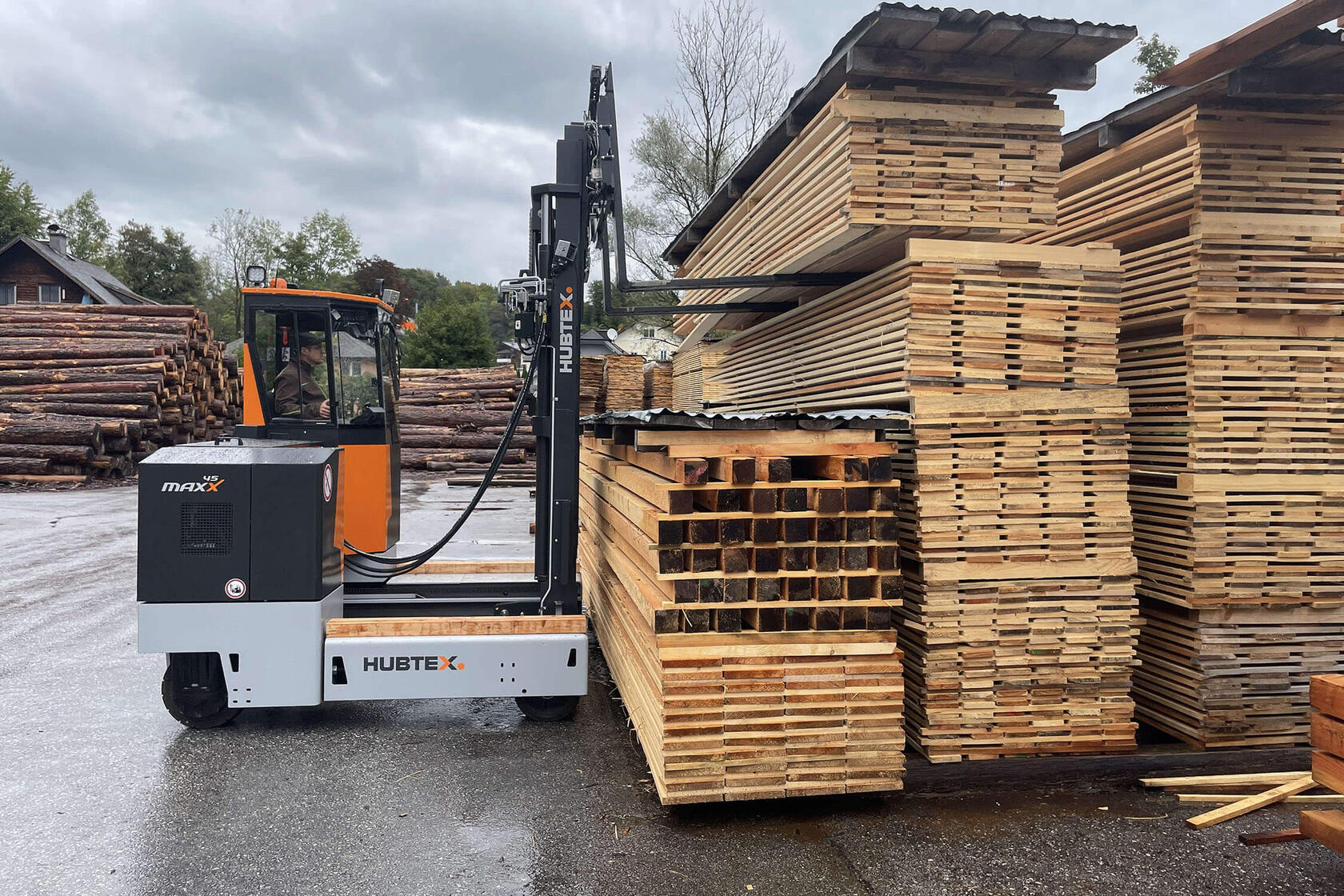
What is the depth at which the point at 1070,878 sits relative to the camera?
3.89 metres

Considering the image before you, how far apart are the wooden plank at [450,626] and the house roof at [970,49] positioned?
3806mm

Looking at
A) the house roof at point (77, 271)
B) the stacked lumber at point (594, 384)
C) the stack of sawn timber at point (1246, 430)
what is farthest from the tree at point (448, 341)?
the stack of sawn timber at point (1246, 430)

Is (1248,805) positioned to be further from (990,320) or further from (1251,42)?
(1251,42)

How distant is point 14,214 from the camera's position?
4903 cm

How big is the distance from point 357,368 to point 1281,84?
7.59 meters

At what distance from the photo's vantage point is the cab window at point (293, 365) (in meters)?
8.02

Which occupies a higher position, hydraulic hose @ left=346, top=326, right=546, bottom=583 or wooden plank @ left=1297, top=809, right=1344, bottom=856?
hydraulic hose @ left=346, top=326, right=546, bottom=583

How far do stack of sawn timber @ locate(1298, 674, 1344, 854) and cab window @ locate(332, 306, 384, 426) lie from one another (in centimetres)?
751

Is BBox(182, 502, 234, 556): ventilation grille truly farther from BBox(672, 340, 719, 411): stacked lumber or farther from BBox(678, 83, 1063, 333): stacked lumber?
BBox(672, 340, 719, 411): stacked lumber

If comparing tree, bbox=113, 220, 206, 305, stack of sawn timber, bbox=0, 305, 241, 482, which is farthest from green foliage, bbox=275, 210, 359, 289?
stack of sawn timber, bbox=0, 305, 241, 482

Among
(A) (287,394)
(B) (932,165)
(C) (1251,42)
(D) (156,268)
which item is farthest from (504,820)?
(D) (156,268)

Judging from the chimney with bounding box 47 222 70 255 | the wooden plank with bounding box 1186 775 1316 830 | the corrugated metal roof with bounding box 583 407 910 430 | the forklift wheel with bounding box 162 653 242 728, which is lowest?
the wooden plank with bounding box 1186 775 1316 830

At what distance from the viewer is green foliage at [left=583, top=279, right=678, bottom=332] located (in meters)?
7.40

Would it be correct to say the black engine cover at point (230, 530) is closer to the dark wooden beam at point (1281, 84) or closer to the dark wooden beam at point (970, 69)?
the dark wooden beam at point (970, 69)
